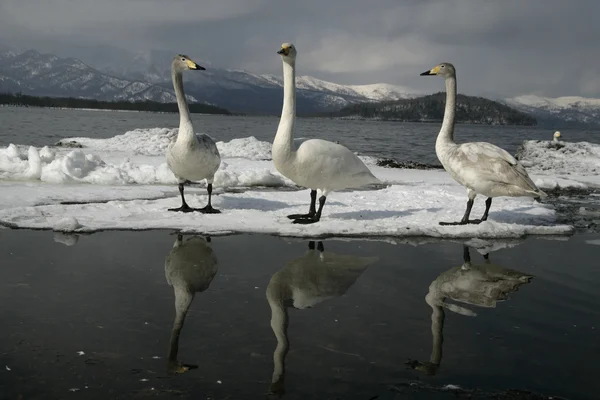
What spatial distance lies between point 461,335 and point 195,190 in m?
10.1

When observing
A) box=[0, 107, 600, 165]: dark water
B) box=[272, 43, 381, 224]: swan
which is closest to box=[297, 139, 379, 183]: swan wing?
box=[272, 43, 381, 224]: swan

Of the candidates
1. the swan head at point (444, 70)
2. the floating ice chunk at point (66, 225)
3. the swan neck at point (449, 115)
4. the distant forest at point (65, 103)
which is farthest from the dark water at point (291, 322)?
the distant forest at point (65, 103)

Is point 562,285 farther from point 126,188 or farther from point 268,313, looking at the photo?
point 126,188

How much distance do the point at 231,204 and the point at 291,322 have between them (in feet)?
21.9

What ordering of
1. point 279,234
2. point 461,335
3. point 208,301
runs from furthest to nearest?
1. point 279,234
2. point 208,301
3. point 461,335

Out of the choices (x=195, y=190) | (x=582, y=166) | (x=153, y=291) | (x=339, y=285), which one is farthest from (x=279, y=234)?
(x=582, y=166)

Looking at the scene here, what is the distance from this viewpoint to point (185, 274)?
236 inches

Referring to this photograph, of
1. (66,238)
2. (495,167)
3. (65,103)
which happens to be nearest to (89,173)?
(66,238)

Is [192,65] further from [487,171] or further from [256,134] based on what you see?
[256,134]

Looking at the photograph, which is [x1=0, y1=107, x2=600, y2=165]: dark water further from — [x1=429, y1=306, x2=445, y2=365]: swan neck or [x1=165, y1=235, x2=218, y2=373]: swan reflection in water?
[x1=429, y1=306, x2=445, y2=365]: swan neck

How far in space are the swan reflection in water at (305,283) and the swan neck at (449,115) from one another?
143 inches

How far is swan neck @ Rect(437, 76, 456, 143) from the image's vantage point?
9.70m

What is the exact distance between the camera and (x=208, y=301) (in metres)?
5.03

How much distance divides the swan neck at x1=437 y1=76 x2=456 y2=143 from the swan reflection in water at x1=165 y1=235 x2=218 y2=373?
4.67 meters
